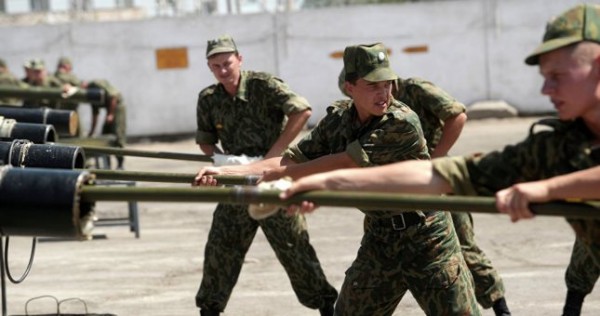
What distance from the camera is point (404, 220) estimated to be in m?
6.09

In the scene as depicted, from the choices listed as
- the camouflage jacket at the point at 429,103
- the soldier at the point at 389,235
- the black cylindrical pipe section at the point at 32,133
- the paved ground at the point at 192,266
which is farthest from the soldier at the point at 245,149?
the soldier at the point at 389,235

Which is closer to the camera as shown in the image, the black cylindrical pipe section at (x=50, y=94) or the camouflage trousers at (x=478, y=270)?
the camouflage trousers at (x=478, y=270)

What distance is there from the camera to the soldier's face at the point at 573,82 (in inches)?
165

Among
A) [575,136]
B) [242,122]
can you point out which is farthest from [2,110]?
[575,136]

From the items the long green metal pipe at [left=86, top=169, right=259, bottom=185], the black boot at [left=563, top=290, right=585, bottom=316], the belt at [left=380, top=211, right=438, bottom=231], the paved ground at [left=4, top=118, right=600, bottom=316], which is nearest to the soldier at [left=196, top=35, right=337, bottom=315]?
the paved ground at [left=4, top=118, right=600, bottom=316]

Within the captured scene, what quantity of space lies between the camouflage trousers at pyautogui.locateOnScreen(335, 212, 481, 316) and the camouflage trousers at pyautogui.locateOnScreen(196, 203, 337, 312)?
174 centimetres

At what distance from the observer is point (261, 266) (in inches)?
418

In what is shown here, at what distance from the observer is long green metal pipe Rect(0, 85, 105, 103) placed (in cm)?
951

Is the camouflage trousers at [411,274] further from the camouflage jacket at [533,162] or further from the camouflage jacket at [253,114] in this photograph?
the camouflage jacket at [253,114]

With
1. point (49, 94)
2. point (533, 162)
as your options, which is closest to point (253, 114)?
point (49, 94)

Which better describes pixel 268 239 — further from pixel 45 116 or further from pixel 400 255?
pixel 400 255

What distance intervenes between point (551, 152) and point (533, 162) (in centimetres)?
8

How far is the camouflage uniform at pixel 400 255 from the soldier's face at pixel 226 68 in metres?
2.24

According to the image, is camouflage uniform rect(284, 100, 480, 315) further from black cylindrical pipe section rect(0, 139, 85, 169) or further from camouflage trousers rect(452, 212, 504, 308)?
camouflage trousers rect(452, 212, 504, 308)
